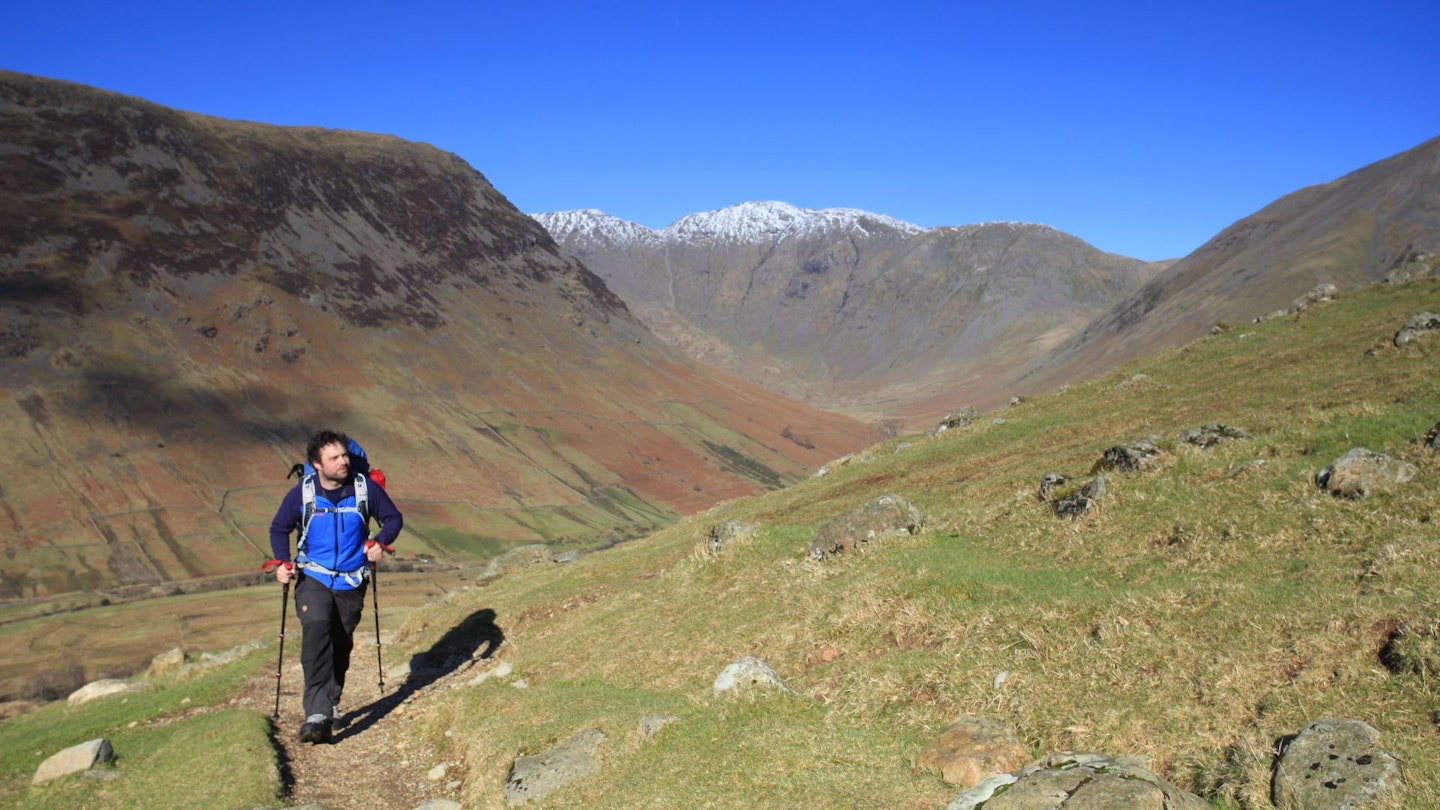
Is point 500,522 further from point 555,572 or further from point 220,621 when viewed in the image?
point 555,572

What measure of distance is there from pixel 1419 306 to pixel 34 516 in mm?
153365

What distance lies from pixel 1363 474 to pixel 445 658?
1900 cm

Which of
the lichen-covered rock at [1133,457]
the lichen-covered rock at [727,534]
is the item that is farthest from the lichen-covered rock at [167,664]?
the lichen-covered rock at [1133,457]

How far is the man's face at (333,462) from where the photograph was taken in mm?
12805

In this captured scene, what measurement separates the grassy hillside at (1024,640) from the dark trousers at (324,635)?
5.95 feet

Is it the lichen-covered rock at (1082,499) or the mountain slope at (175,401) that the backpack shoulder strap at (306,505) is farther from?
the mountain slope at (175,401)

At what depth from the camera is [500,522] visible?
158250 mm

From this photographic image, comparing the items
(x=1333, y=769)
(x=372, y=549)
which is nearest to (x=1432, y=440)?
(x=1333, y=769)

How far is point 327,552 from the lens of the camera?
1308cm

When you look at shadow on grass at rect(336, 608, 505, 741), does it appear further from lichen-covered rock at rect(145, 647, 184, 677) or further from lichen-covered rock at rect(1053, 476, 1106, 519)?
lichen-covered rock at rect(1053, 476, 1106, 519)

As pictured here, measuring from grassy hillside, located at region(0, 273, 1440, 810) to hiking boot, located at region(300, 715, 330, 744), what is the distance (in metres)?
1.51

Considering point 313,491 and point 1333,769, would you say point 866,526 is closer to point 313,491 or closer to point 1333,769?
point 313,491

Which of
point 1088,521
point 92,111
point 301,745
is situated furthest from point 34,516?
point 1088,521

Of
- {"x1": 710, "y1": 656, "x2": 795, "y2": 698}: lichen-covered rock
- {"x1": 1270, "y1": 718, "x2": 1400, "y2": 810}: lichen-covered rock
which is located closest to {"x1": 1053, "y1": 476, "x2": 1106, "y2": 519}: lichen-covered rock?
{"x1": 710, "y1": 656, "x2": 795, "y2": 698}: lichen-covered rock
